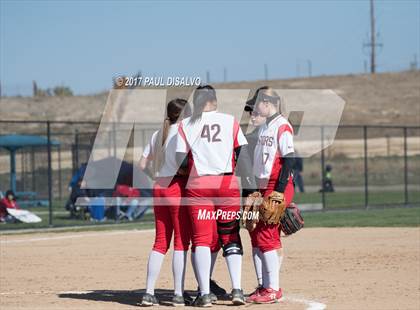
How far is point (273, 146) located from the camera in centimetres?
958

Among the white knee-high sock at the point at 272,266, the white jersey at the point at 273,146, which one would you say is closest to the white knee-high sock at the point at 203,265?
the white knee-high sock at the point at 272,266

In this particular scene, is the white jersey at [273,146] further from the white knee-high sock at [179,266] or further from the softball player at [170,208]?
the white knee-high sock at [179,266]

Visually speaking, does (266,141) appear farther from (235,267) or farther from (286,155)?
(235,267)

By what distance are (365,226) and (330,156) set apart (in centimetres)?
2954

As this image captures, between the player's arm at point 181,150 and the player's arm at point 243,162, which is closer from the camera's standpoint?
the player's arm at point 181,150

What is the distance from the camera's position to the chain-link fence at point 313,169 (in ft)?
101

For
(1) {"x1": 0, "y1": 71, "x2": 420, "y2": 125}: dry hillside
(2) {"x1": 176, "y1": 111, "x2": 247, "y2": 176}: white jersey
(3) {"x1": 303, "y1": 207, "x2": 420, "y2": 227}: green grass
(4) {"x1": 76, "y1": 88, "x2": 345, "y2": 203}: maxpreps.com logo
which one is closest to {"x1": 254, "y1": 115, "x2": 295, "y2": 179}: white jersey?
(2) {"x1": 176, "y1": 111, "x2": 247, "y2": 176}: white jersey

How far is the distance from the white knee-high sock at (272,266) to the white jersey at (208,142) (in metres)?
1.01

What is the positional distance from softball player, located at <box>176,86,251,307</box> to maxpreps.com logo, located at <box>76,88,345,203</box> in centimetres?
→ 1180

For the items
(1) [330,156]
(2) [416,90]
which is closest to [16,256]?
(1) [330,156]

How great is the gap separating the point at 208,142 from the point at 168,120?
538 mm

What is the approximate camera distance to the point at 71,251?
1648 cm

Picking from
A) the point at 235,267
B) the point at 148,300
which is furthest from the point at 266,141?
the point at 148,300

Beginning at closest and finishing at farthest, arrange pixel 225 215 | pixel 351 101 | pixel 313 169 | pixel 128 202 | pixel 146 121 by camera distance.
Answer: pixel 225 215 → pixel 128 202 → pixel 313 169 → pixel 146 121 → pixel 351 101
